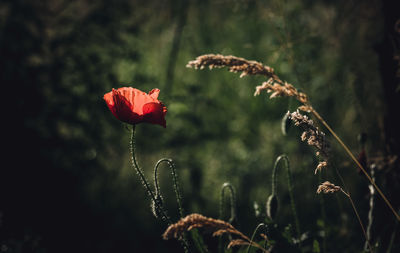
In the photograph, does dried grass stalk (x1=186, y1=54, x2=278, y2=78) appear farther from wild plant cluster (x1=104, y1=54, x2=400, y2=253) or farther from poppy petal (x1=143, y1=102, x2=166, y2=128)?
poppy petal (x1=143, y1=102, x2=166, y2=128)

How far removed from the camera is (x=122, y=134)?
3225 millimetres

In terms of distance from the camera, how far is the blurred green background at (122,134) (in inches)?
105

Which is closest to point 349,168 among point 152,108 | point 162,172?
point 162,172

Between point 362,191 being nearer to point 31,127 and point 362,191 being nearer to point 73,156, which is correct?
point 73,156

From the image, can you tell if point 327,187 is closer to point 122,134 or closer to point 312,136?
point 312,136

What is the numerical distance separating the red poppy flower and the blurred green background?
104cm

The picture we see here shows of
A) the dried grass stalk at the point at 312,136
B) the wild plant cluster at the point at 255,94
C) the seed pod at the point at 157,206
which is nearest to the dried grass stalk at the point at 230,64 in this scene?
the wild plant cluster at the point at 255,94

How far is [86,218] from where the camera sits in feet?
9.45

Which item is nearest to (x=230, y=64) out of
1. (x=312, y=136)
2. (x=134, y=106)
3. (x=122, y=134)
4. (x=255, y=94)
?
(x=255, y=94)

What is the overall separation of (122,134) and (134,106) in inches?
71.6

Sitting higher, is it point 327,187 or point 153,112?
point 153,112

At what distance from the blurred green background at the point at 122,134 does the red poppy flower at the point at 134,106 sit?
1.04 meters

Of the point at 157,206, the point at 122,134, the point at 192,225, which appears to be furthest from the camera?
the point at 122,134

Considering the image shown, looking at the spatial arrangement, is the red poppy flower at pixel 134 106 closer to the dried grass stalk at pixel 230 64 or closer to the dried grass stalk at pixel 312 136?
the dried grass stalk at pixel 230 64
